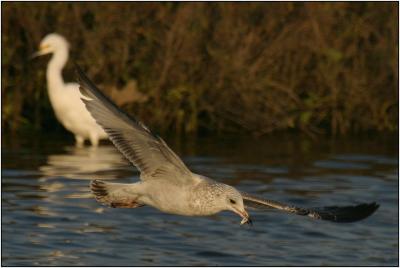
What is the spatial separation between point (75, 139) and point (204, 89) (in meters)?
1.89

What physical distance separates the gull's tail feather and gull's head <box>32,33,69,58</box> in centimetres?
729

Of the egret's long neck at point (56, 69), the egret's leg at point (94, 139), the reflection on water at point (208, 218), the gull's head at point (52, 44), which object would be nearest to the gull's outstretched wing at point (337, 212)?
the reflection on water at point (208, 218)

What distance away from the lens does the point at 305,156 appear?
1466 cm

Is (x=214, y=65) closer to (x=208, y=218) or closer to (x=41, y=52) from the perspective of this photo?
(x=41, y=52)

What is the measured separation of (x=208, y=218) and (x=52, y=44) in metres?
4.92

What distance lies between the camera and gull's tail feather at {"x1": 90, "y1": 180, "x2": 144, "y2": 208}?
25.9 ft

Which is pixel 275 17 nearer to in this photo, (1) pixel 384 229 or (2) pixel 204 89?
(2) pixel 204 89

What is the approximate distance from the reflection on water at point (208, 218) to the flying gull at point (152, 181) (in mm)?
1582

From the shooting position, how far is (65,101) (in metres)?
14.5

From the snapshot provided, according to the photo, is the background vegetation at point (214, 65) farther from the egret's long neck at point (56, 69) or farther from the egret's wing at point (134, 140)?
the egret's wing at point (134, 140)

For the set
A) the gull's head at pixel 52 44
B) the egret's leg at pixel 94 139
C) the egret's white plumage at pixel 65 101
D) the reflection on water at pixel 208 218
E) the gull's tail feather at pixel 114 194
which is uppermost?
the gull's head at pixel 52 44

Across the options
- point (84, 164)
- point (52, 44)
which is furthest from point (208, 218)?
point (52, 44)

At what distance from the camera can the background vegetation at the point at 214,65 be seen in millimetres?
15617

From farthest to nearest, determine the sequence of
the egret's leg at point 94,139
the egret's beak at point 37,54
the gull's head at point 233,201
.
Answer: the egret's beak at point 37,54, the egret's leg at point 94,139, the gull's head at point 233,201
